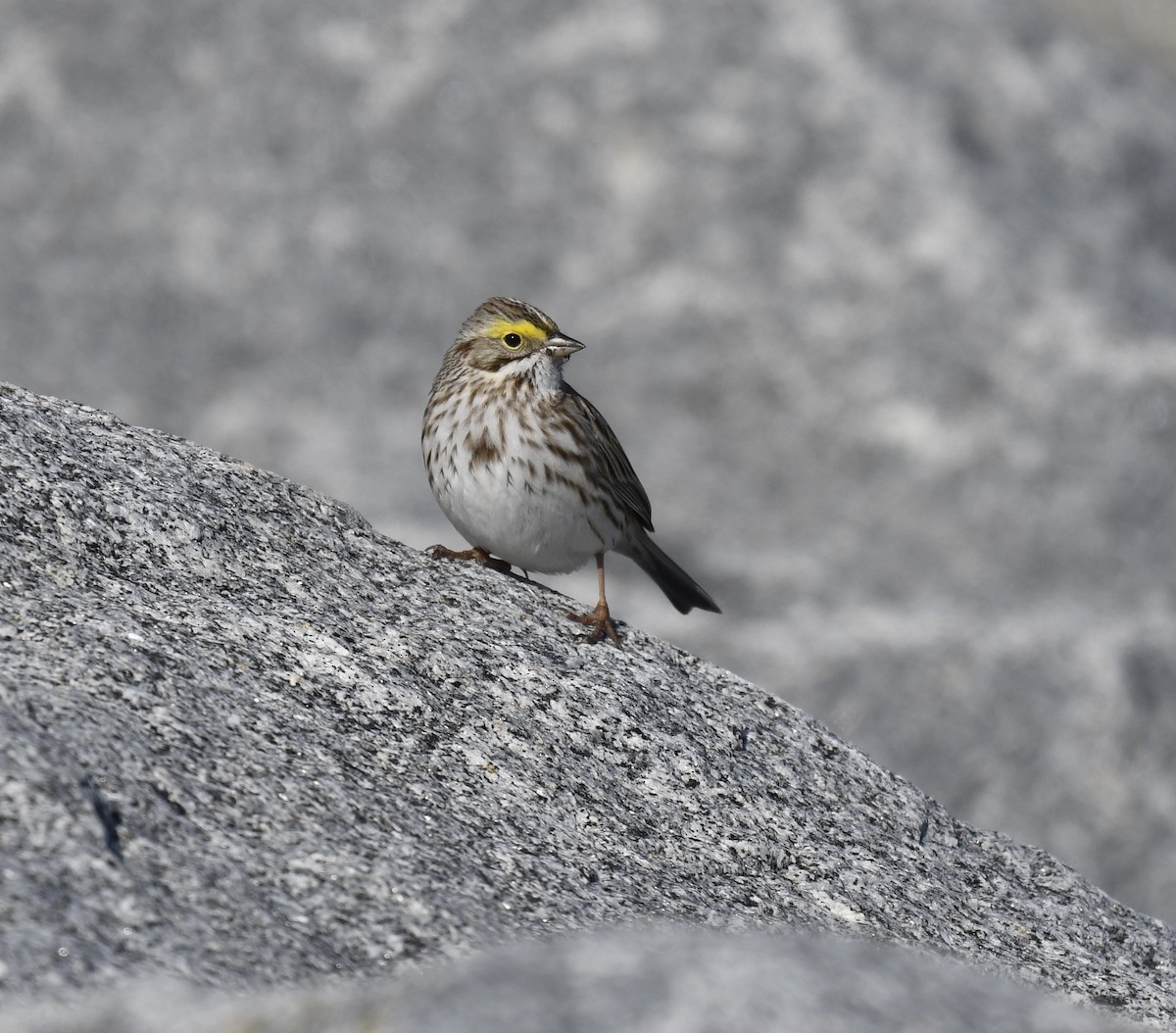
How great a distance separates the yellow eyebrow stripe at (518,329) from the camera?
941 cm

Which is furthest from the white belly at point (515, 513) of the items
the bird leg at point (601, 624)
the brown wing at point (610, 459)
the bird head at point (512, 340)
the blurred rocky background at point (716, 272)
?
the blurred rocky background at point (716, 272)

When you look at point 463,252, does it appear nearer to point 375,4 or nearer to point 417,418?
point 417,418

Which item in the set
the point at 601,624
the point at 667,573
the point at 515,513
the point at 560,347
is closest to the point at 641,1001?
the point at 601,624

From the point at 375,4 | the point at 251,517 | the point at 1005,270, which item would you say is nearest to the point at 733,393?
the point at 1005,270

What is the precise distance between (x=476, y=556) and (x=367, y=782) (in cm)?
387

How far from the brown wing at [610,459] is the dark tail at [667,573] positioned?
0.23 meters

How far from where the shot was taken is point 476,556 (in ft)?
30.0

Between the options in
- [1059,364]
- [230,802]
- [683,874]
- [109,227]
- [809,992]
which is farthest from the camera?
[109,227]

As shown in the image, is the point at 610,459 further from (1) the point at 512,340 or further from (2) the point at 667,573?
(2) the point at 667,573

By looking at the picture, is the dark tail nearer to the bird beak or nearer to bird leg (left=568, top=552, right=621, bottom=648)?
the bird beak

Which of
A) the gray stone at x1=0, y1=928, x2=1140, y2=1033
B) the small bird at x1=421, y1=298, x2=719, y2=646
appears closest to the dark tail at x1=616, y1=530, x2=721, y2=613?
the small bird at x1=421, y1=298, x2=719, y2=646

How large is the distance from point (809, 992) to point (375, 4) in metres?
16.1

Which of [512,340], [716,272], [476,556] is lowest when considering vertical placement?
[476,556]

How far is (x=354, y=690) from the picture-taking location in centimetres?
588
